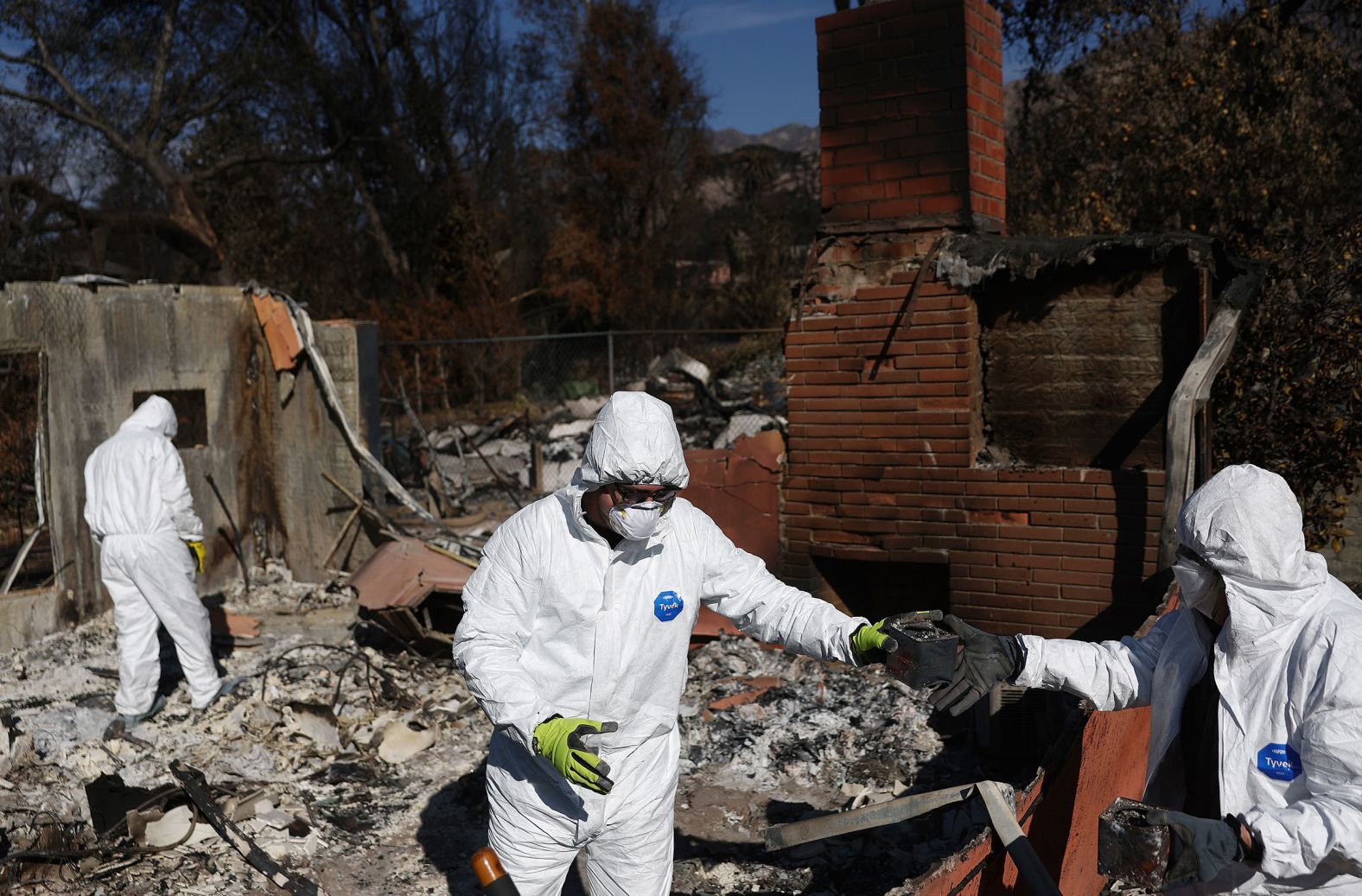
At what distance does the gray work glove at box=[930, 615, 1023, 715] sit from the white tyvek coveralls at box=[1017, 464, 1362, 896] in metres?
0.52

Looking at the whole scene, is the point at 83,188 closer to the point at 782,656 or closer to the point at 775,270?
the point at 775,270

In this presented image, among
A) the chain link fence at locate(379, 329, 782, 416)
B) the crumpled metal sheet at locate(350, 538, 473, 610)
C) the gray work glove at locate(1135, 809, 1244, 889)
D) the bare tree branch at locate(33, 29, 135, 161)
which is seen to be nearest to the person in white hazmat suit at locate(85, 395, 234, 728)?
the crumpled metal sheet at locate(350, 538, 473, 610)

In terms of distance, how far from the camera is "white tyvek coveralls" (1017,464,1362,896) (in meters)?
1.99

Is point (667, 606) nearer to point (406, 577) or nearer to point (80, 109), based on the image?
point (406, 577)

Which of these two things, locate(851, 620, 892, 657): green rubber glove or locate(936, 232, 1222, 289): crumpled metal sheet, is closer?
locate(851, 620, 892, 657): green rubber glove

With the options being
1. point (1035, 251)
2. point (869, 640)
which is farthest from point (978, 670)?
point (1035, 251)

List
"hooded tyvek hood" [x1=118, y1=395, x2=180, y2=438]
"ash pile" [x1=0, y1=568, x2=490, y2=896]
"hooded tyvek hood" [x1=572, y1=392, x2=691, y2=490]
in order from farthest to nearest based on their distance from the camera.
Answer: "hooded tyvek hood" [x1=118, y1=395, x2=180, y2=438] < "ash pile" [x1=0, y1=568, x2=490, y2=896] < "hooded tyvek hood" [x1=572, y1=392, x2=691, y2=490]

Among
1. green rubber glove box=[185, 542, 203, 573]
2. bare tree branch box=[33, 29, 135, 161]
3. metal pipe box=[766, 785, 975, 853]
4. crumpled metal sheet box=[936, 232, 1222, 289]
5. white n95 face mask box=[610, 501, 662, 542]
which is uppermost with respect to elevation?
bare tree branch box=[33, 29, 135, 161]

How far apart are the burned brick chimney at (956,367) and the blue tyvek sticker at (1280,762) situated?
115 inches

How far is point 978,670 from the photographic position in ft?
9.18

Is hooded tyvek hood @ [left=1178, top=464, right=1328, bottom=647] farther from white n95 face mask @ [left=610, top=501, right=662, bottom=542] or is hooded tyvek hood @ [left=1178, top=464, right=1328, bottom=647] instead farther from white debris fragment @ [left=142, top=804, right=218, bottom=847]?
white debris fragment @ [left=142, top=804, right=218, bottom=847]

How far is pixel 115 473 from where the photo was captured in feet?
19.4

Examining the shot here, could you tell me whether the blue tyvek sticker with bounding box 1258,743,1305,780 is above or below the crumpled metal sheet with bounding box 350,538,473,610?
above

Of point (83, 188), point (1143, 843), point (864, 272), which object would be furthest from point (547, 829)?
point (83, 188)
